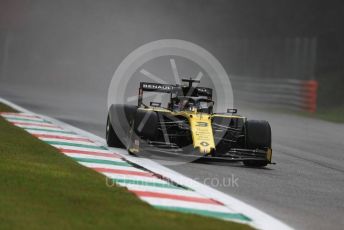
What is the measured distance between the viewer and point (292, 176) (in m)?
11.7

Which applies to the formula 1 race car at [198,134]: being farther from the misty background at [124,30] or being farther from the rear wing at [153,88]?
the misty background at [124,30]

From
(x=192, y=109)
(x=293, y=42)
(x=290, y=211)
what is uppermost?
(x=293, y=42)

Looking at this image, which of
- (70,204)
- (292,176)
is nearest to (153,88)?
(292,176)

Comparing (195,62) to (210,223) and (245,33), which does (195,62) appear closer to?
(245,33)

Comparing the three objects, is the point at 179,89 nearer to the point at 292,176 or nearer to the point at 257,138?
the point at 257,138

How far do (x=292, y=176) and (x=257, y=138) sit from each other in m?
0.97

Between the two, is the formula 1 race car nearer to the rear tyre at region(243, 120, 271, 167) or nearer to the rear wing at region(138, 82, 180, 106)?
the rear tyre at region(243, 120, 271, 167)

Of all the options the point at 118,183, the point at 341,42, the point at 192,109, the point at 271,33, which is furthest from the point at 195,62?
the point at 118,183

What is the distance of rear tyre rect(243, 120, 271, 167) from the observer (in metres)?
12.4

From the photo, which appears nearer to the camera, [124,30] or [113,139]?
[113,139]

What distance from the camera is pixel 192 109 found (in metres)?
12.7

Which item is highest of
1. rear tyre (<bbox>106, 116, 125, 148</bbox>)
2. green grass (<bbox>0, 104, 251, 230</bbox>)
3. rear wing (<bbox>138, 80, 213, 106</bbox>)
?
rear wing (<bbox>138, 80, 213, 106</bbox>)

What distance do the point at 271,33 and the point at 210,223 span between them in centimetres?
4112

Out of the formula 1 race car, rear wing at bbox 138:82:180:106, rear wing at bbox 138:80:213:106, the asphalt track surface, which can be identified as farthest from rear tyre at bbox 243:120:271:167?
rear wing at bbox 138:82:180:106
